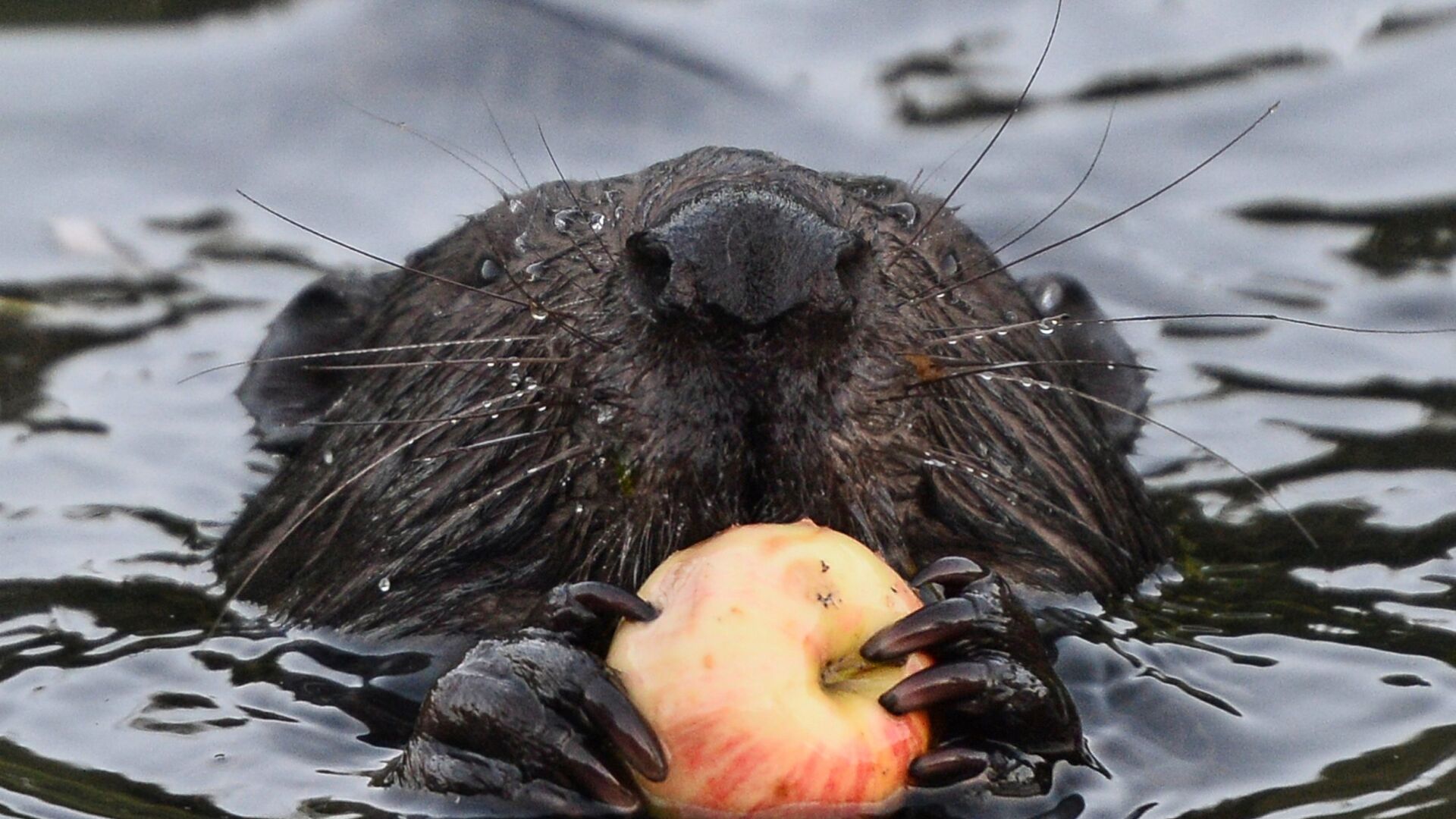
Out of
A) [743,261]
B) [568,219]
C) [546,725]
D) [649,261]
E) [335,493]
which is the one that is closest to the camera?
[546,725]

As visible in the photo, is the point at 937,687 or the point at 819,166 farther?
the point at 819,166

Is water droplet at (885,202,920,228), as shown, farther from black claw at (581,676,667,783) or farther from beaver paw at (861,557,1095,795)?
black claw at (581,676,667,783)

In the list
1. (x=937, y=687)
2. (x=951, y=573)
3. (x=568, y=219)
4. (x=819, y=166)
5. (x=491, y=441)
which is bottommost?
(x=937, y=687)

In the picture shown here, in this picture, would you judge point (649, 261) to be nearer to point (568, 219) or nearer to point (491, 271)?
point (568, 219)

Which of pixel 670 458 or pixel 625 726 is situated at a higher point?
pixel 670 458

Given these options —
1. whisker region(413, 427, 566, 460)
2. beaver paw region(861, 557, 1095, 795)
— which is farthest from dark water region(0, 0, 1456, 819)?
whisker region(413, 427, 566, 460)

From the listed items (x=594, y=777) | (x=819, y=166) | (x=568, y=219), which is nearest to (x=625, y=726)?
(x=594, y=777)

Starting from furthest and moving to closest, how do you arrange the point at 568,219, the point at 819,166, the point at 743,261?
the point at 819,166
the point at 568,219
the point at 743,261
